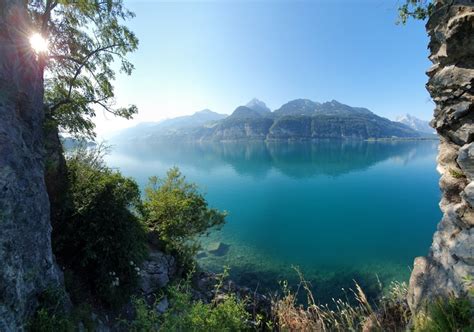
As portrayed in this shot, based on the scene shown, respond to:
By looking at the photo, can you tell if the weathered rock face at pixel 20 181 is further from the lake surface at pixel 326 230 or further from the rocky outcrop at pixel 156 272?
the lake surface at pixel 326 230

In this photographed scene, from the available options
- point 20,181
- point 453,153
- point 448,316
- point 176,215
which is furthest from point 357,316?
point 20,181

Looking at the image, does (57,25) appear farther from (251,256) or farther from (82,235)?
(251,256)

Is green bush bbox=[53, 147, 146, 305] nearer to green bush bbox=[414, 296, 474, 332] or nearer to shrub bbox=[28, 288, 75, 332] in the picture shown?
shrub bbox=[28, 288, 75, 332]

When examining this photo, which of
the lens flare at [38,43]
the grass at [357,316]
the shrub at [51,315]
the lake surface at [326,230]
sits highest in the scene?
the lens flare at [38,43]

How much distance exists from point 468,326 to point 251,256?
2322 centimetres

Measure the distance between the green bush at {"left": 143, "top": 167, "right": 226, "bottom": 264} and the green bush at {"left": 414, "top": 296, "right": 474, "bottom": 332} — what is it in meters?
12.2

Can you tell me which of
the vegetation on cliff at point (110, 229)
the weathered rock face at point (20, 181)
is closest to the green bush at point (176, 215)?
the vegetation on cliff at point (110, 229)

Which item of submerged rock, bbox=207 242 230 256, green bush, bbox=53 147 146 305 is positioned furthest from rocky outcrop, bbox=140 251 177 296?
submerged rock, bbox=207 242 230 256

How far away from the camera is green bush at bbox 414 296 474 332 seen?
474 centimetres

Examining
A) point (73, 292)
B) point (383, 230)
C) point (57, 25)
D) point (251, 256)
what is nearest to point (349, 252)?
point (383, 230)

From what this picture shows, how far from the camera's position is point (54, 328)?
593cm

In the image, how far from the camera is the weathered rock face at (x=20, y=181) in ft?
19.2

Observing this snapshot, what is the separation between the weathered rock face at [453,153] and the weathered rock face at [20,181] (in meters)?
10.4

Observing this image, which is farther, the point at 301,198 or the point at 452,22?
→ the point at 301,198
